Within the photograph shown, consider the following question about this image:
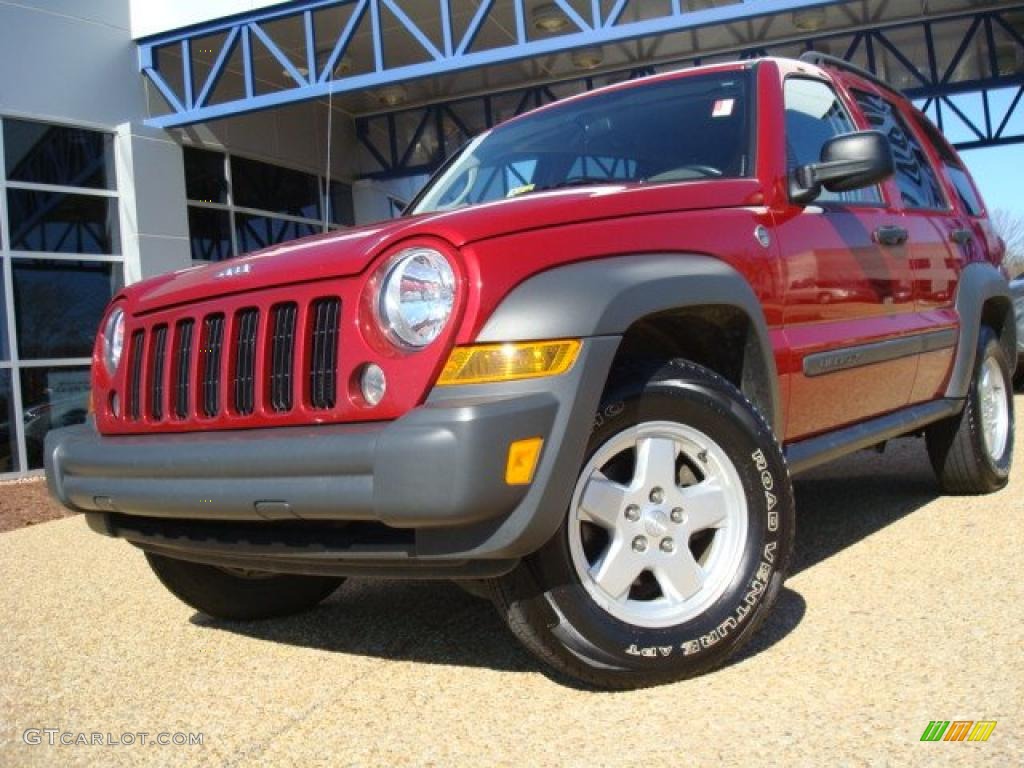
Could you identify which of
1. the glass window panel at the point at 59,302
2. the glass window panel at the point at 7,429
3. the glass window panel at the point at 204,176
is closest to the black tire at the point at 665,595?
the glass window panel at the point at 7,429

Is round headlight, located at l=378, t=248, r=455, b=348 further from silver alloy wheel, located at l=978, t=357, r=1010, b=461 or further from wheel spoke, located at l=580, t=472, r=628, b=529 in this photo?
silver alloy wheel, located at l=978, t=357, r=1010, b=461

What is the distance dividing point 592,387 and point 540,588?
Answer: 0.51m

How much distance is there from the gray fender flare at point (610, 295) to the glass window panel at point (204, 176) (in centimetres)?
1193

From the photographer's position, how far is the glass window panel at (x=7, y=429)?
11312mm

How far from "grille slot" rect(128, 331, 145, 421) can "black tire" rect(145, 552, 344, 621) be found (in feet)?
1.90

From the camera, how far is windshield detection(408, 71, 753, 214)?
133 inches

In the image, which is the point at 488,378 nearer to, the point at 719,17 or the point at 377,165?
the point at 719,17

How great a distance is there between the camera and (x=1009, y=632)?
8.97 ft

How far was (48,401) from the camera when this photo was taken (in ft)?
38.5

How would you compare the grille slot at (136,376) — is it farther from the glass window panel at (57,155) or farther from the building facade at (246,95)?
the glass window panel at (57,155)

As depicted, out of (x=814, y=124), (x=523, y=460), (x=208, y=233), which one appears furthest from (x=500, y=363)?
(x=208, y=233)

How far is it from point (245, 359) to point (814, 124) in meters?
2.40

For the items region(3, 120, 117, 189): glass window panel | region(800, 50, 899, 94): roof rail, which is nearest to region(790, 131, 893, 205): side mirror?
region(800, 50, 899, 94): roof rail

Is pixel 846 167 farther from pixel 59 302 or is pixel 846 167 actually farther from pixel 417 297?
pixel 59 302
